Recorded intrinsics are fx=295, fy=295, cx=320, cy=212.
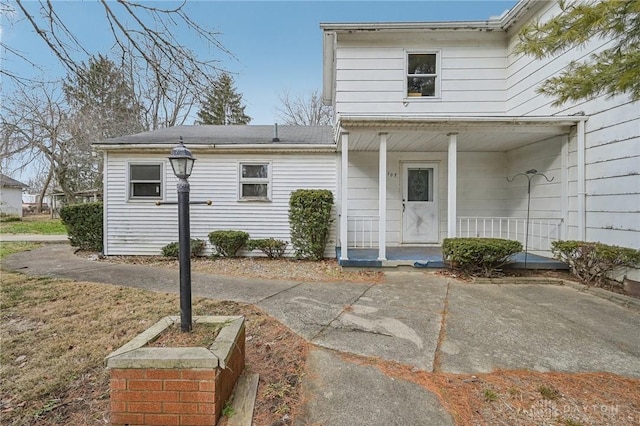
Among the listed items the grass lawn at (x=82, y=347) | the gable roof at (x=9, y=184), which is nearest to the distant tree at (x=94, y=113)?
the grass lawn at (x=82, y=347)

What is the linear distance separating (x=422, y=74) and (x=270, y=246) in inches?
229

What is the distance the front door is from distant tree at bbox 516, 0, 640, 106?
13.9 ft

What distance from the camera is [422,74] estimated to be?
7461 mm

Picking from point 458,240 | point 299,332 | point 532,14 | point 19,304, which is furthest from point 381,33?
point 19,304

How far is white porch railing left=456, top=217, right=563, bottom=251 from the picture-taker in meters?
6.16

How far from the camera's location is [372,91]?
746 centimetres

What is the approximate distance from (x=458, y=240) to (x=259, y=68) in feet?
14.8

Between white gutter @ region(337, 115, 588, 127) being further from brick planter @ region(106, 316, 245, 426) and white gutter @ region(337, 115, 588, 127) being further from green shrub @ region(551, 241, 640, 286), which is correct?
brick planter @ region(106, 316, 245, 426)

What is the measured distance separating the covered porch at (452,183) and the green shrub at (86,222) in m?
6.86

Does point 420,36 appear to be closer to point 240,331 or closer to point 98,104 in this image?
point 98,104

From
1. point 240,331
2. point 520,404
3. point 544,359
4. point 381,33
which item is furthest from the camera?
point 381,33

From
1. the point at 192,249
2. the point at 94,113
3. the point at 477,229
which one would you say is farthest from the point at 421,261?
the point at 94,113

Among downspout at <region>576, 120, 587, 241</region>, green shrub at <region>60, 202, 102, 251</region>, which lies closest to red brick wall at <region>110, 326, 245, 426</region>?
downspout at <region>576, 120, 587, 241</region>

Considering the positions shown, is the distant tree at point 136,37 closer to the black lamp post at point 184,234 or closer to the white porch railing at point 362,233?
the black lamp post at point 184,234
